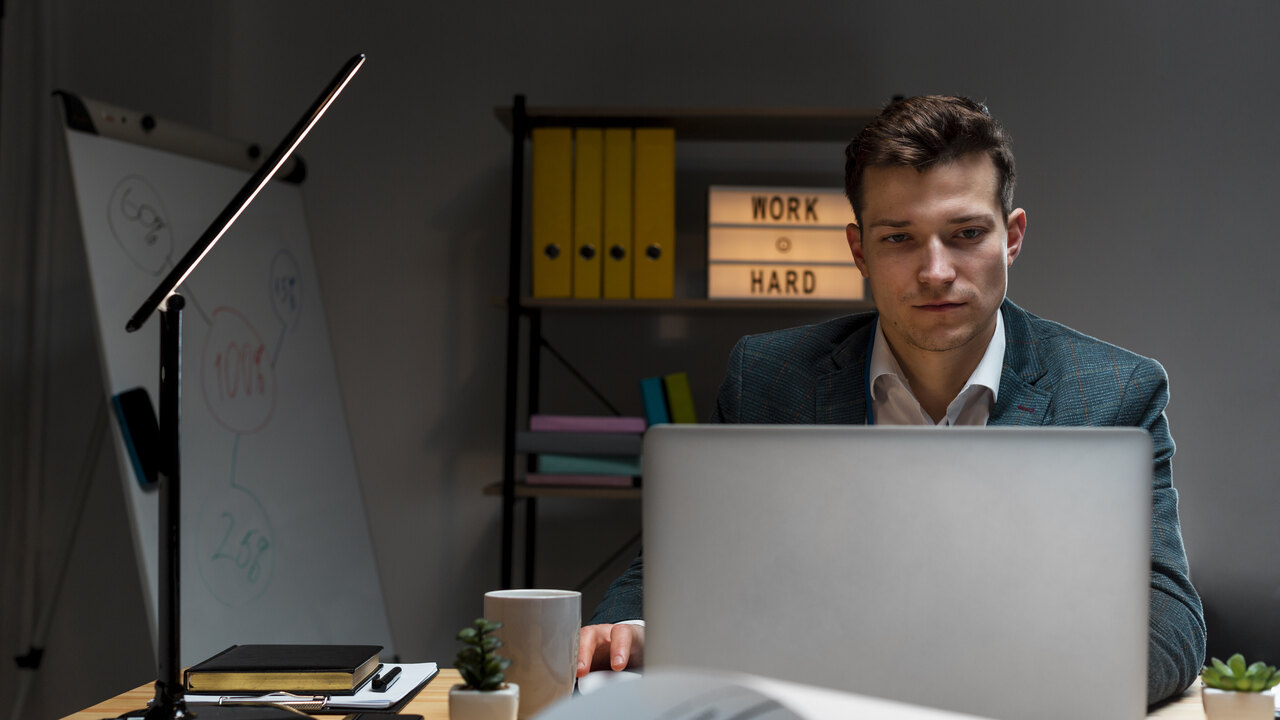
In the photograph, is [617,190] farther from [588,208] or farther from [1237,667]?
[1237,667]

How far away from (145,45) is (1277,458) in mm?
2973

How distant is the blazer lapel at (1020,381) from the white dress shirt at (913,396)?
0.01 meters

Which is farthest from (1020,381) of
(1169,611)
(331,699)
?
(331,699)

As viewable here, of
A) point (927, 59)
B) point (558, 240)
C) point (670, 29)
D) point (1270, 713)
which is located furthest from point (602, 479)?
point (1270, 713)

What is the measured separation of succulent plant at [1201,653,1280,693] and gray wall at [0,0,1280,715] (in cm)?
183

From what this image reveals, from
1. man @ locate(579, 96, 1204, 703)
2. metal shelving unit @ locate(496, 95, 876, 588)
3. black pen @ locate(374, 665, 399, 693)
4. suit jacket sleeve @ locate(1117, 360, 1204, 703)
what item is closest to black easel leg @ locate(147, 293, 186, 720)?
black pen @ locate(374, 665, 399, 693)

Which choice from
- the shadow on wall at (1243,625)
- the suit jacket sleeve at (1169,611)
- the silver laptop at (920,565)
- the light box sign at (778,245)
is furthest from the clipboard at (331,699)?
the light box sign at (778,245)

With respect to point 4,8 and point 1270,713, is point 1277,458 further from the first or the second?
point 4,8

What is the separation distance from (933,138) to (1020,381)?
0.33 meters

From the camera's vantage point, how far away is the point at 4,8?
2.21 meters

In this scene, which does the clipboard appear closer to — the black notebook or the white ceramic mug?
the black notebook

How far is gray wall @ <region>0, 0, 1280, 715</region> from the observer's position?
2564 mm

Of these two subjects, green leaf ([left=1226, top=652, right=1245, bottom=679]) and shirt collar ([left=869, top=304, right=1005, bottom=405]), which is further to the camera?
shirt collar ([left=869, top=304, right=1005, bottom=405])

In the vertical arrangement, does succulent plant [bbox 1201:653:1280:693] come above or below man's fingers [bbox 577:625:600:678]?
above
